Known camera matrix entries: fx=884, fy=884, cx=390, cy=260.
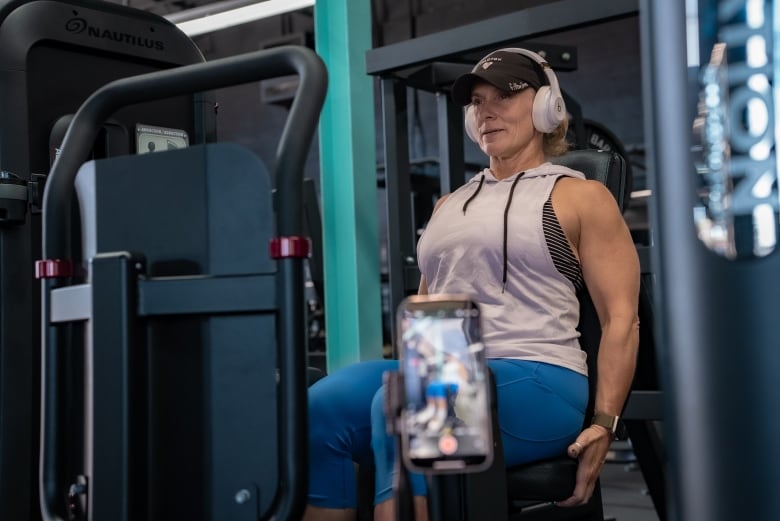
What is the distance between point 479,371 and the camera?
28.4 inches

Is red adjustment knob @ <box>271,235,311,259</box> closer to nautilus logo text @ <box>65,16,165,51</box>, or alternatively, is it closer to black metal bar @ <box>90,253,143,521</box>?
black metal bar @ <box>90,253,143,521</box>

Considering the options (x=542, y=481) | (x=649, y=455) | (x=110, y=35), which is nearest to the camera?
(x=542, y=481)

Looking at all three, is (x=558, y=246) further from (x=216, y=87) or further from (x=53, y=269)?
(x=53, y=269)

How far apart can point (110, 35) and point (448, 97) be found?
4.64 ft

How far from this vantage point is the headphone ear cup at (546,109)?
5.77 feet

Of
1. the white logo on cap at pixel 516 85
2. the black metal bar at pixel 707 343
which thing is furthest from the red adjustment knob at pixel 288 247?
the white logo on cap at pixel 516 85

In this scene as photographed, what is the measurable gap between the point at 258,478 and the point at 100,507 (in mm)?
195

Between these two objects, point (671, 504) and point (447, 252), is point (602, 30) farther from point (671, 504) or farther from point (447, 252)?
point (671, 504)

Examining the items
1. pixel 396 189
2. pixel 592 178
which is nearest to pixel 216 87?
pixel 592 178

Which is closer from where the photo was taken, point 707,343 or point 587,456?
point 707,343

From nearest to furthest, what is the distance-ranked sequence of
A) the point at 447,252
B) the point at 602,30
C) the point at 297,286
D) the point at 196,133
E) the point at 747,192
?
the point at 747,192 < the point at 297,286 < the point at 447,252 < the point at 196,133 < the point at 602,30

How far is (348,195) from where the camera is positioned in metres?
2.71

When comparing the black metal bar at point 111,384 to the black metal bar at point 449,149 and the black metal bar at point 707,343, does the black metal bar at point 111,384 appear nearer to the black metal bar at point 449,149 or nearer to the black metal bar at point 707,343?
the black metal bar at point 707,343

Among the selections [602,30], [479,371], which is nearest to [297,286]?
[479,371]
